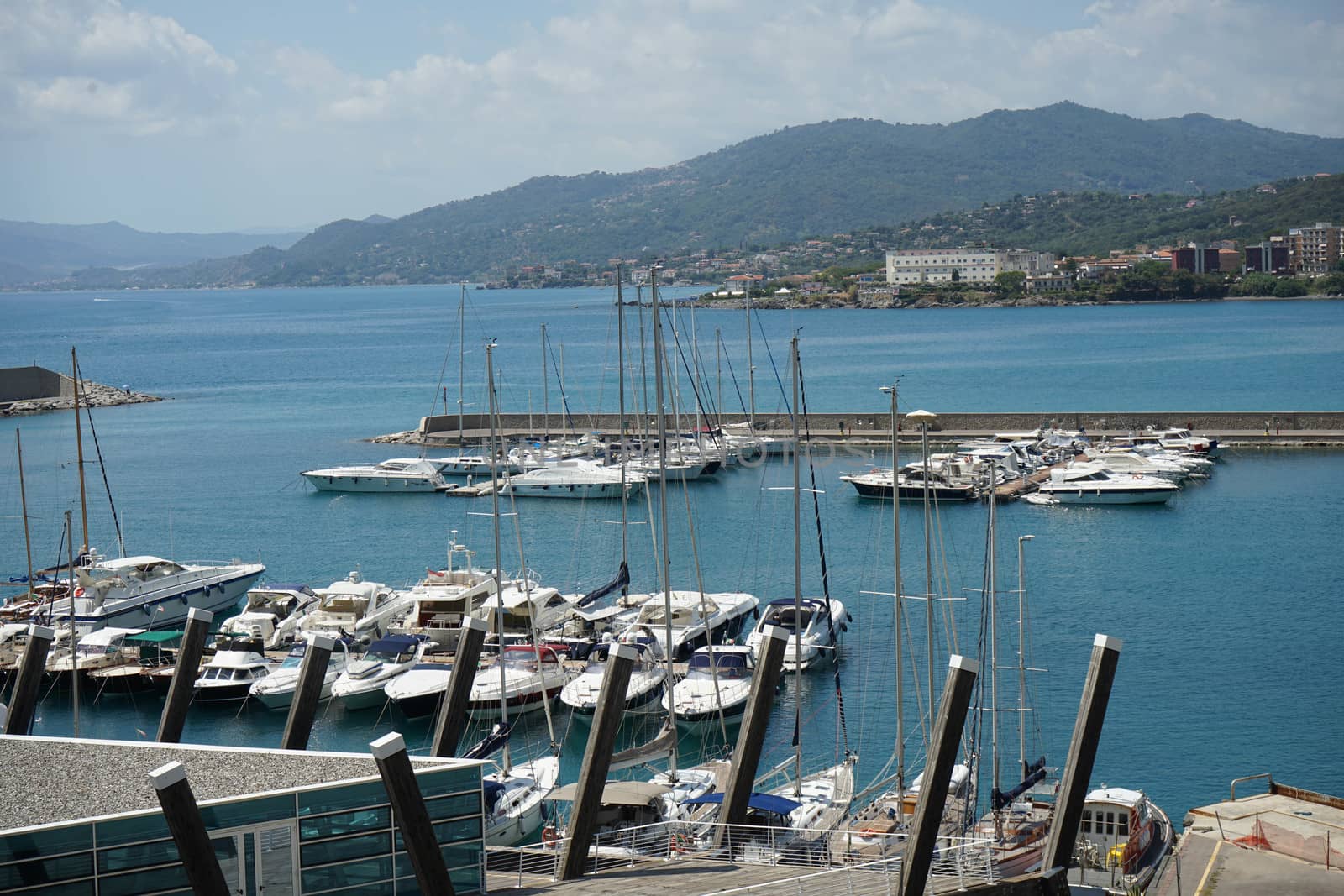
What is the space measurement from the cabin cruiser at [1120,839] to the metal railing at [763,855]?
2.03 meters

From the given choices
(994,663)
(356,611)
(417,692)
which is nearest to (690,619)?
(417,692)

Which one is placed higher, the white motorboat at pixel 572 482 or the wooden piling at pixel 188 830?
the wooden piling at pixel 188 830

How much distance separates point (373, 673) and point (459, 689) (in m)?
12.1

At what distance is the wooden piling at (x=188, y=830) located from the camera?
22.5 ft

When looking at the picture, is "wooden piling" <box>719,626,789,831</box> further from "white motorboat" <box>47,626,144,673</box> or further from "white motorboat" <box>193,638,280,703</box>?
"white motorboat" <box>47,626,144,673</box>

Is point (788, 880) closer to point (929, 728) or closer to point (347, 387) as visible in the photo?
point (929, 728)

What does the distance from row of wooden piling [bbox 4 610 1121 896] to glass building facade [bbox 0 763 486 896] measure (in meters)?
0.35

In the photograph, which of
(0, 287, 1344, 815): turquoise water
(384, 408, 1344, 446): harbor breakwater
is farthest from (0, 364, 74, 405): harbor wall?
(384, 408, 1344, 446): harbor breakwater

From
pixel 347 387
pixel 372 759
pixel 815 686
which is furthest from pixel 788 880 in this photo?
pixel 347 387

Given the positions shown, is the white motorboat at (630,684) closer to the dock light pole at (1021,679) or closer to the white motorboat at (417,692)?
the white motorboat at (417,692)

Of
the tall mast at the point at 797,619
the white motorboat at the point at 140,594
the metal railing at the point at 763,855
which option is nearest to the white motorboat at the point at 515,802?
the tall mast at the point at 797,619

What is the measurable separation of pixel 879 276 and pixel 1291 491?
15857 cm

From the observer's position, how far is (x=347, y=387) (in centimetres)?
8538

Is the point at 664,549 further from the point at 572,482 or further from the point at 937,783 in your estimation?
the point at 572,482
